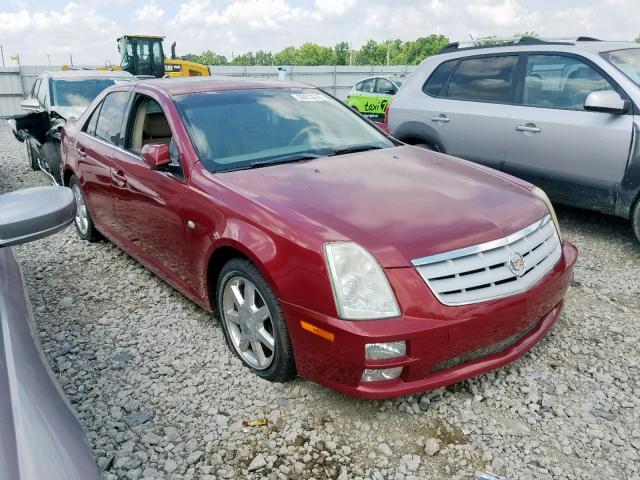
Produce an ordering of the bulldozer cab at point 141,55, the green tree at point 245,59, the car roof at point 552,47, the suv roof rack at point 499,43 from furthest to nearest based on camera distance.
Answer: the green tree at point 245,59 < the bulldozer cab at point 141,55 < the suv roof rack at point 499,43 < the car roof at point 552,47

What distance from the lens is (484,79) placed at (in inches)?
216

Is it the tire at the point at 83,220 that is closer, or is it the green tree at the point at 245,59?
the tire at the point at 83,220

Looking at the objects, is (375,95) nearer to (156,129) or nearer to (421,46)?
(156,129)

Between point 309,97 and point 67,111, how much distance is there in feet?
19.3

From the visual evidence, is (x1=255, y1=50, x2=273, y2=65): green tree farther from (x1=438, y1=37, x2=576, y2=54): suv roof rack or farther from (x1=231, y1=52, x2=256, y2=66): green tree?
(x1=438, y1=37, x2=576, y2=54): suv roof rack

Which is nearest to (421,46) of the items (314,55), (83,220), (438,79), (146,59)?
(314,55)

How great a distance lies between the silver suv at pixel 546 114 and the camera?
445cm

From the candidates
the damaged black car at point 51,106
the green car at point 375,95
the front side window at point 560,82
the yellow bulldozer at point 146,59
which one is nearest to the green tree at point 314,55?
the yellow bulldozer at point 146,59

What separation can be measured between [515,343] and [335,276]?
1.04 m

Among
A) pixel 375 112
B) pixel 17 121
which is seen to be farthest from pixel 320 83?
pixel 17 121

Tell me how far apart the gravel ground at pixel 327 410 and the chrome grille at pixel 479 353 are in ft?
1.01

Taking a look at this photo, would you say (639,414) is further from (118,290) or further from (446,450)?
(118,290)

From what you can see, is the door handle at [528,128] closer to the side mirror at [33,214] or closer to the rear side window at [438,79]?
the rear side window at [438,79]

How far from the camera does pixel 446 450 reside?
2361mm
